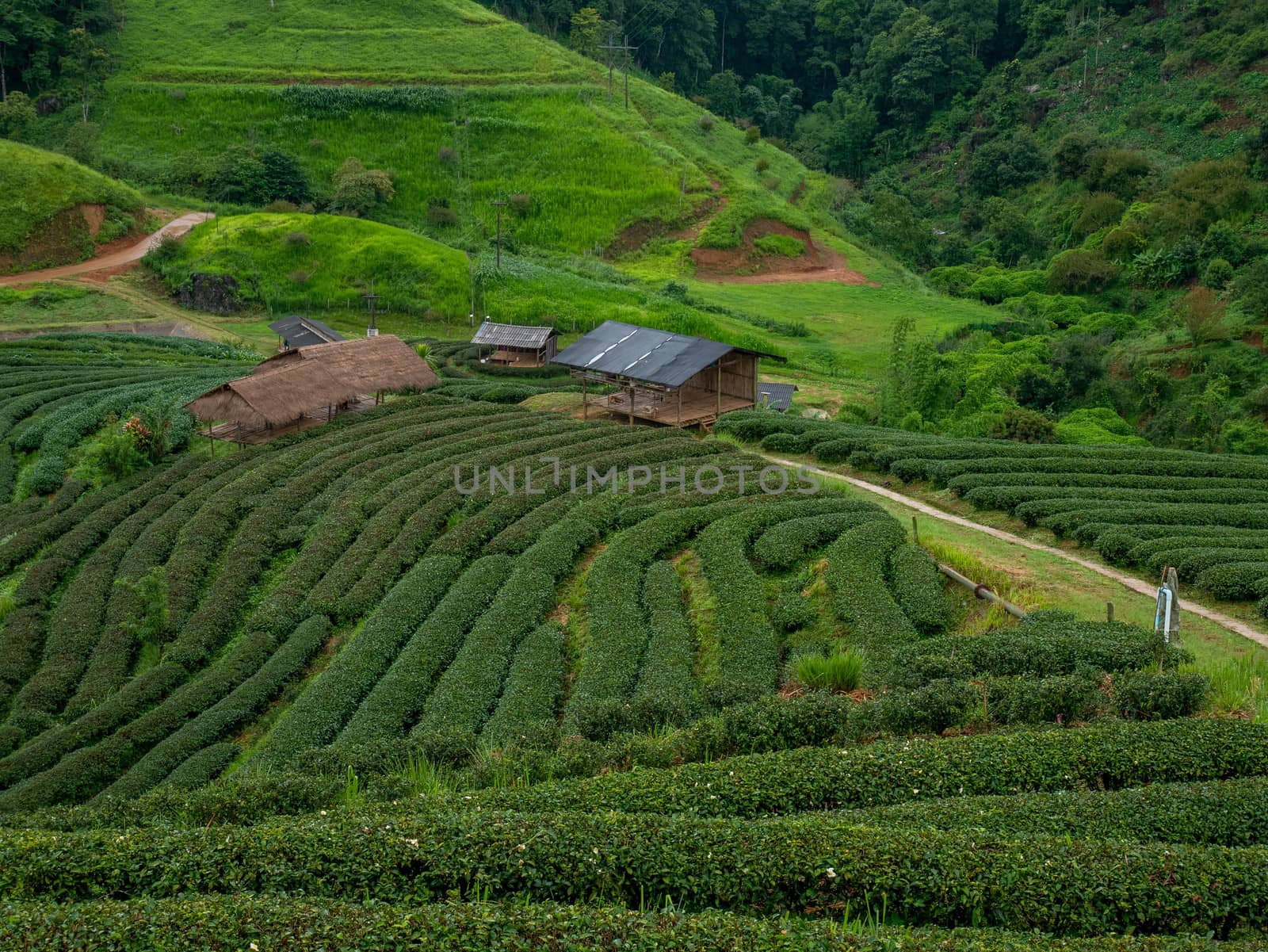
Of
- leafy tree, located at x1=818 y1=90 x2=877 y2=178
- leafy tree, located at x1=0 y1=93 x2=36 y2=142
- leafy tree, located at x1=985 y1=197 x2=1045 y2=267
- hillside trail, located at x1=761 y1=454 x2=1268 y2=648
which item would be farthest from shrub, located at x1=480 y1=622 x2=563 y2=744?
leafy tree, located at x1=818 y1=90 x2=877 y2=178

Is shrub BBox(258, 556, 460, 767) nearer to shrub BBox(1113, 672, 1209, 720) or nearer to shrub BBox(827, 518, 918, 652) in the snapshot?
shrub BBox(827, 518, 918, 652)

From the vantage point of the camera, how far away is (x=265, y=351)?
5556 cm

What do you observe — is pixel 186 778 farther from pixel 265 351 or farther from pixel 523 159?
pixel 523 159

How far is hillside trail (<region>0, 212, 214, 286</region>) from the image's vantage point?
61.4 metres

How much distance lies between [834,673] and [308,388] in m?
24.7

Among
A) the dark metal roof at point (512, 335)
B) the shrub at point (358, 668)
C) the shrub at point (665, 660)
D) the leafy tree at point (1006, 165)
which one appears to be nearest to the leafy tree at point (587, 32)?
the leafy tree at point (1006, 165)

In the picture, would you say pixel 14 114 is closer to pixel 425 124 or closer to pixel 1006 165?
pixel 425 124

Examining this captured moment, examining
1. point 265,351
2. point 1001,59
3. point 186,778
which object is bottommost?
point 186,778

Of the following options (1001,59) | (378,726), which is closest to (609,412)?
(378,726)

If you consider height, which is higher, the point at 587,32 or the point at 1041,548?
the point at 587,32

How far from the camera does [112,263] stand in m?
63.6

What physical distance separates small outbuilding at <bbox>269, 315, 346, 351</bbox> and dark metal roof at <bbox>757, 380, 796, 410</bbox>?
20.2 m

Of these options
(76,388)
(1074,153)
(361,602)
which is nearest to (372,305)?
(76,388)

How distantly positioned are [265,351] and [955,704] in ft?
153
